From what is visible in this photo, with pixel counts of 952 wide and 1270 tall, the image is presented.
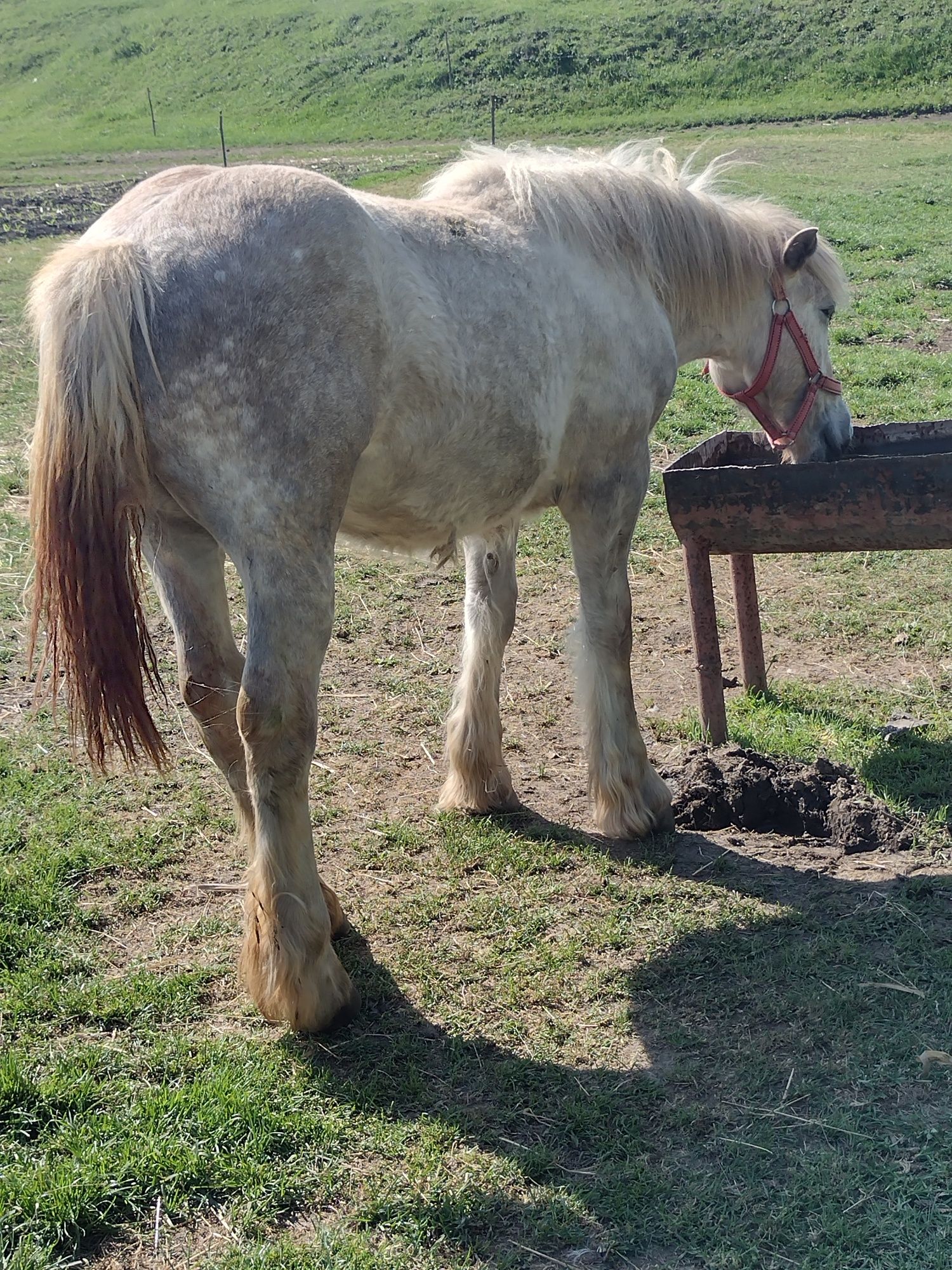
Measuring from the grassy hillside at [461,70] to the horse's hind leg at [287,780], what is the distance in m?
27.8

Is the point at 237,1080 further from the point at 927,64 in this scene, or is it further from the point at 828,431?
the point at 927,64

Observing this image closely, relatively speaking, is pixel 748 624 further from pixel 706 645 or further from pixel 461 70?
pixel 461 70

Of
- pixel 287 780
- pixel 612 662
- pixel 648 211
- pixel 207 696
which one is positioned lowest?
pixel 612 662

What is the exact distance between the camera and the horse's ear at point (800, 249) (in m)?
4.66

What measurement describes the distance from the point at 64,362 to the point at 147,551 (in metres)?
0.66

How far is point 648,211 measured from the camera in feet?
14.5

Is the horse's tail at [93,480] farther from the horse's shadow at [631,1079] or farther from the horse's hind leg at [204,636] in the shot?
the horse's shadow at [631,1079]

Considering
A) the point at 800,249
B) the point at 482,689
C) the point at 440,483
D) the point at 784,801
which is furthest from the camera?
the point at 800,249

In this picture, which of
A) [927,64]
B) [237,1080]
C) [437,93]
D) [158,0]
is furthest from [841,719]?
[158,0]

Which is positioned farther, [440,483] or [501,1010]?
[440,483]

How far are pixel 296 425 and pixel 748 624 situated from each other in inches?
A: 110

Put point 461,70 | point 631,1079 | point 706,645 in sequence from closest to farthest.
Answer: point 631,1079 < point 706,645 < point 461,70

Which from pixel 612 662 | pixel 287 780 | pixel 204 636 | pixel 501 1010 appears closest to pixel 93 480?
pixel 204 636

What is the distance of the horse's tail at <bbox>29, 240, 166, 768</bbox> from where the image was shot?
285 cm
